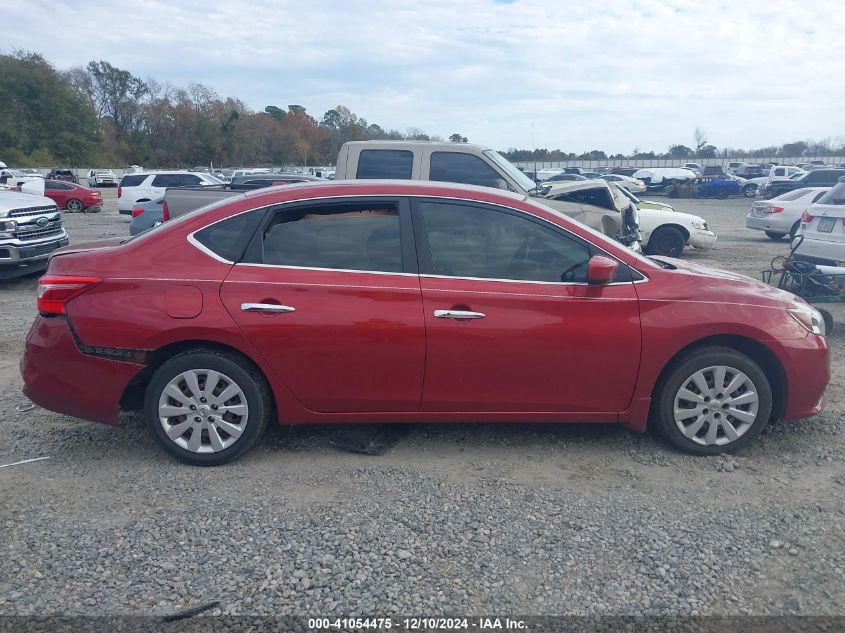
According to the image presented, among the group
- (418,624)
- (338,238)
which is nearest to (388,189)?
(338,238)

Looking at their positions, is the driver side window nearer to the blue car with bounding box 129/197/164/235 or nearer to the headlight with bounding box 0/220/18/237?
the headlight with bounding box 0/220/18/237

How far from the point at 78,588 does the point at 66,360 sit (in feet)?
5.43

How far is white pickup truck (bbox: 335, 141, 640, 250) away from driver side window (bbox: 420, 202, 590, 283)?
400 cm

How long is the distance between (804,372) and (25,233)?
1038 cm

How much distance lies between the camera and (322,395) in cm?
446

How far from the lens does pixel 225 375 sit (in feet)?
14.2

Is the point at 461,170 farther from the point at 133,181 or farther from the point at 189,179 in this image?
the point at 133,181

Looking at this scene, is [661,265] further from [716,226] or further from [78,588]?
[716,226]

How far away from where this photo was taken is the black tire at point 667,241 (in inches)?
563

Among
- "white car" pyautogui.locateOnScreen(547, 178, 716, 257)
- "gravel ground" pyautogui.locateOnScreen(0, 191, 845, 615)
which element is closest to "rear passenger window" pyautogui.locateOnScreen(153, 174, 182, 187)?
"white car" pyautogui.locateOnScreen(547, 178, 716, 257)

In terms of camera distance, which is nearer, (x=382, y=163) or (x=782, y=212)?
(x=382, y=163)

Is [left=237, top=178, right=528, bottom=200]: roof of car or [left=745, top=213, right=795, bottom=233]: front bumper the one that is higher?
[left=237, top=178, right=528, bottom=200]: roof of car

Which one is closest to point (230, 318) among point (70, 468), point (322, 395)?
point (322, 395)

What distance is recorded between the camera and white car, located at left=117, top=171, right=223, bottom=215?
83.5ft
